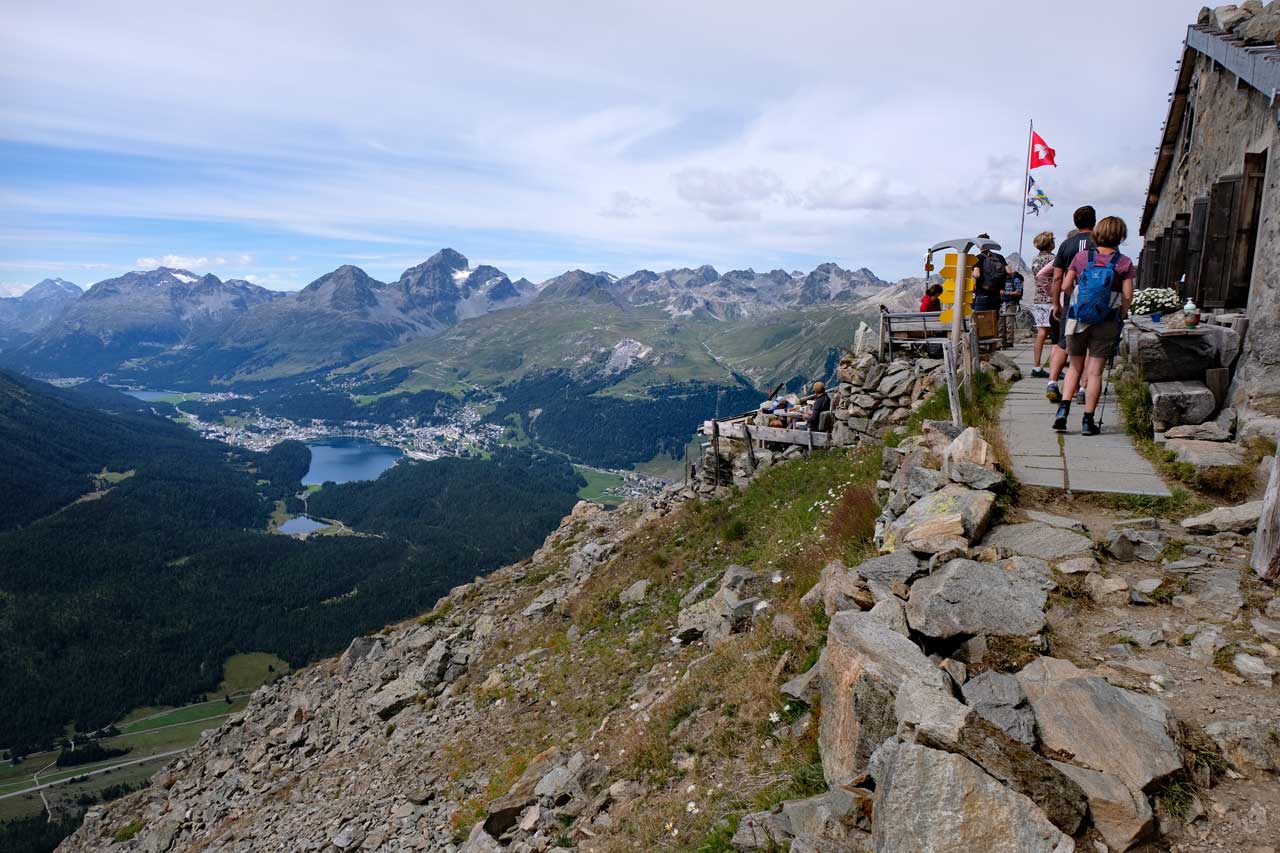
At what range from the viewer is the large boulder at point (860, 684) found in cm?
520

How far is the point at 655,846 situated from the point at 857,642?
3213 mm

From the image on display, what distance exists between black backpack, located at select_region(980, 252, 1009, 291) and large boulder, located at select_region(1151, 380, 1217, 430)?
28.2ft

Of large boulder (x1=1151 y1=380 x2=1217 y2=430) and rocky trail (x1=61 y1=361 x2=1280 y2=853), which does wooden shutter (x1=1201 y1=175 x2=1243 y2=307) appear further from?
rocky trail (x1=61 y1=361 x2=1280 y2=853)

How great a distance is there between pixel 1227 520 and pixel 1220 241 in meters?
8.77

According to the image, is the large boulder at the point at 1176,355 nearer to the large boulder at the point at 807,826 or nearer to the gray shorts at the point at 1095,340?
the gray shorts at the point at 1095,340

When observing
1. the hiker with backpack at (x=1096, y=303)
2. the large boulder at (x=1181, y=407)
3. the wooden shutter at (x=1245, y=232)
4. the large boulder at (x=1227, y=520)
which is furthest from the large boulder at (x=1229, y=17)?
the large boulder at (x=1227, y=520)

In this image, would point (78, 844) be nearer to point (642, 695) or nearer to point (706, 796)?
point (642, 695)

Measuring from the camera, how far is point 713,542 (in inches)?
746

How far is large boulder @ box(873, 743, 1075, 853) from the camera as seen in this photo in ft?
12.3

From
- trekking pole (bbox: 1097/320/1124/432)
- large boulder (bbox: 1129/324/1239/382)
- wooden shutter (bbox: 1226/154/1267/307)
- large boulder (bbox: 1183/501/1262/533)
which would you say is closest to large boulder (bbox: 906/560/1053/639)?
large boulder (bbox: 1183/501/1262/533)

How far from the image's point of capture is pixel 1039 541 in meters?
7.24

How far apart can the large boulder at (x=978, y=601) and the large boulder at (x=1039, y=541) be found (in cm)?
62

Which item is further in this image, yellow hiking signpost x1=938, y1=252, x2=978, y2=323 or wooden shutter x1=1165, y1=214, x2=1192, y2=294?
wooden shutter x1=1165, y1=214, x2=1192, y2=294

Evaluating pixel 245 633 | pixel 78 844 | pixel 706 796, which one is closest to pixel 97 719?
pixel 245 633
